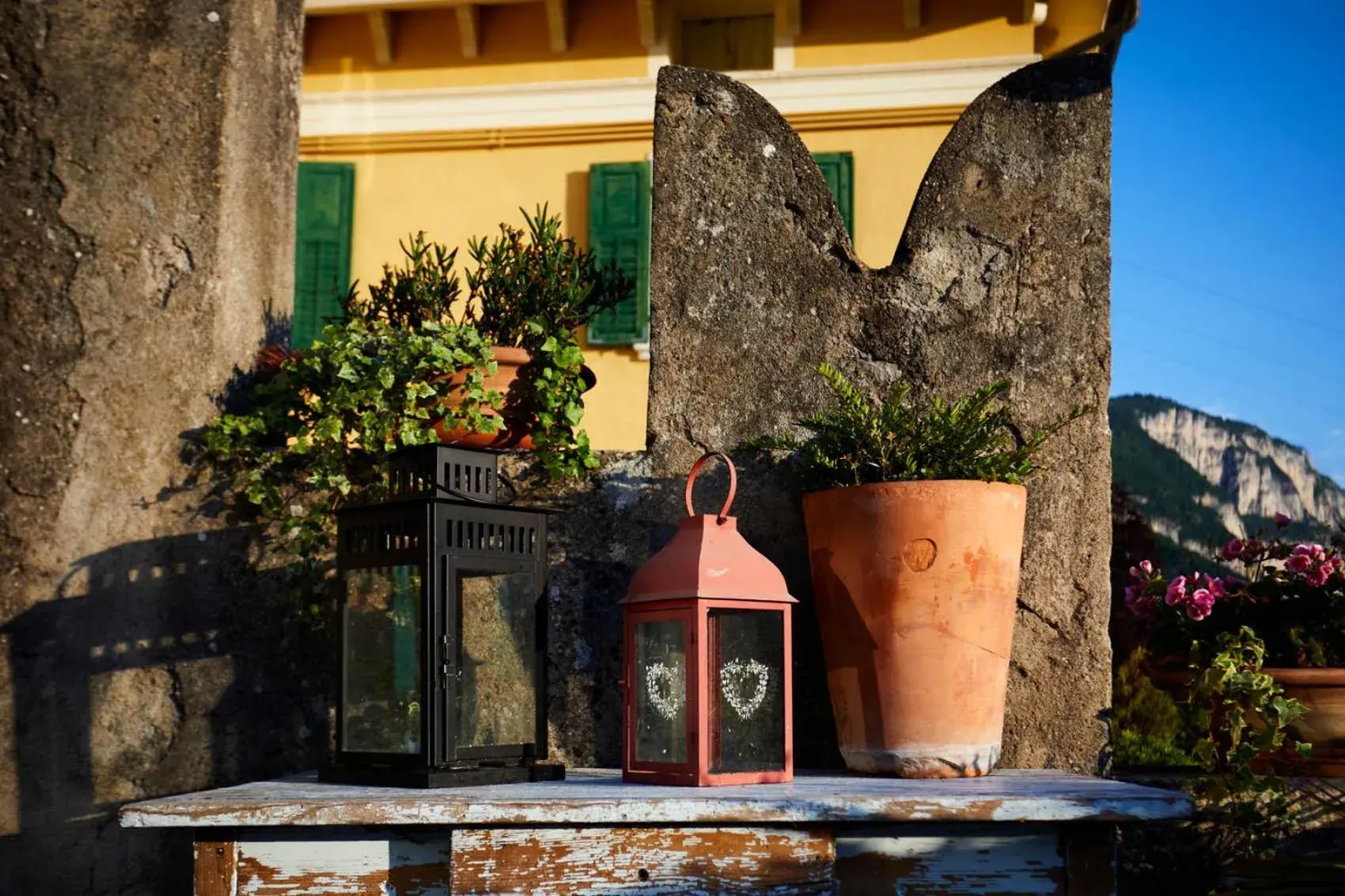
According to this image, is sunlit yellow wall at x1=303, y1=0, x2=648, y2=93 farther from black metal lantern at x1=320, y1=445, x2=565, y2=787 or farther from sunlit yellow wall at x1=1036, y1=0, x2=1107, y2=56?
black metal lantern at x1=320, y1=445, x2=565, y2=787

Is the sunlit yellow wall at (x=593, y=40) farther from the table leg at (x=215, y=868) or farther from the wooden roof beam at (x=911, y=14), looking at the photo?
the table leg at (x=215, y=868)

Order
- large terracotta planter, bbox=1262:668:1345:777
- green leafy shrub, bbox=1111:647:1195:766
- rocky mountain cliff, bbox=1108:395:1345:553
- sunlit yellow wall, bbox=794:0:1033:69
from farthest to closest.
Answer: sunlit yellow wall, bbox=794:0:1033:69 → rocky mountain cliff, bbox=1108:395:1345:553 → green leafy shrub, bbox=1111:647:1195:766 → large terracotta planter, bbox=1262:668:1345:777

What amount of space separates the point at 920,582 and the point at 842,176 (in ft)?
19.9

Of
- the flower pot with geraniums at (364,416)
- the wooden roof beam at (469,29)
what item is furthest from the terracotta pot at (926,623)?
the wooden roof beam at (469,29)

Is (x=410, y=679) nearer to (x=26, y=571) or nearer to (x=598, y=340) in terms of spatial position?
(x=26, y=571)

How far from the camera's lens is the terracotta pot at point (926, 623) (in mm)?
2986

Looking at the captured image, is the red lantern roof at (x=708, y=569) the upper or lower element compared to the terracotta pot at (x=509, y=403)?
lower

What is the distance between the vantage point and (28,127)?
139 inches

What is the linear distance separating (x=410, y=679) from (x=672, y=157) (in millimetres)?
1485

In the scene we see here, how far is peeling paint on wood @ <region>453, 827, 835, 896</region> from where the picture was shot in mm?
2549

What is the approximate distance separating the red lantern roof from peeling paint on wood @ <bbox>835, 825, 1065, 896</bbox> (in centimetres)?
52

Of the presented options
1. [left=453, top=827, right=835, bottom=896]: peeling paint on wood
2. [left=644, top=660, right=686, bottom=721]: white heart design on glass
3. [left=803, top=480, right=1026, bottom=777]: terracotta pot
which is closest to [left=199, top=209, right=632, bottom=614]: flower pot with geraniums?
[left=644, top=660, right=686, bottom=721]: white heart design on glass

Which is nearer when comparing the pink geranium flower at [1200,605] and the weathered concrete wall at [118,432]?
the weathered concrete wall at [118,432]

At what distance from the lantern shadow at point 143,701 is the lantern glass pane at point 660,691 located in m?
0.93
